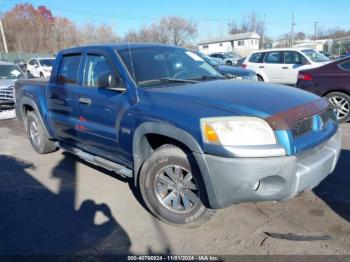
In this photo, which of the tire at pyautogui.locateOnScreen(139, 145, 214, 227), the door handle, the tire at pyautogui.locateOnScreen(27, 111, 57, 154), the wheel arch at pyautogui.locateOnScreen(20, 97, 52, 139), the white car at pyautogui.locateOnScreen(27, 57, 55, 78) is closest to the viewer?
the tire at pyautogui.locateOnScreen(139, 145, 214, 227)

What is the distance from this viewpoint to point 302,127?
2.99 metres

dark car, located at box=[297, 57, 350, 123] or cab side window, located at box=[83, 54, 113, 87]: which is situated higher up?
cab side window, located at box=[83, 54, 113, 87]

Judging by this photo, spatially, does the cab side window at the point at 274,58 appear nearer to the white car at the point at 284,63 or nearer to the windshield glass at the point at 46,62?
the white car at the point at 284,63

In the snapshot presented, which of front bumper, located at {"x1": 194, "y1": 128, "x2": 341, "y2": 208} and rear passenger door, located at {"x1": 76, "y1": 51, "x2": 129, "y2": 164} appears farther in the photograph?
rear passenger door, located at {"x1": 76, "y1": 51, "x2": 129, "y2": 164}

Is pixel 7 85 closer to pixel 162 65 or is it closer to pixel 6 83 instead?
pixel 6 83

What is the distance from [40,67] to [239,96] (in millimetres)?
18589

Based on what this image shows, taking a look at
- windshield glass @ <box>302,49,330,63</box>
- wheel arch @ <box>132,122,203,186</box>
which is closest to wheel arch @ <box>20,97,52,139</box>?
wheel arch @ <box>132,122,203,186</box>

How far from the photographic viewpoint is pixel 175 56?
4316 millimetres

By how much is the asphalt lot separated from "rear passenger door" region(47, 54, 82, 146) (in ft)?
2.37

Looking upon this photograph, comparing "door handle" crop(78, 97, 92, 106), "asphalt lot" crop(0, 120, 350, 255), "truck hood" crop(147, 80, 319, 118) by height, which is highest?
"truck hood" crop(147, 80, 319, 118)

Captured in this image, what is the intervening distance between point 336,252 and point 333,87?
508cm

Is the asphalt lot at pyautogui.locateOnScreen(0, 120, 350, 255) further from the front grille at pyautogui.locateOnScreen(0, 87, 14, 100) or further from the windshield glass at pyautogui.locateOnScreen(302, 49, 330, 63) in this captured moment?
the windshield glass at pyautogui.locateOnScreen(302, 49, 330, 63)

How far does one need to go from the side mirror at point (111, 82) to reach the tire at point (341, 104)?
202 inches

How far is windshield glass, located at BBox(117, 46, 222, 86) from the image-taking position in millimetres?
3756
